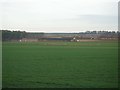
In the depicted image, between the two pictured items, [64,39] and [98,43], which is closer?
[64,39]

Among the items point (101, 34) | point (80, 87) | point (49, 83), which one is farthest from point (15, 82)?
point (101, 34)

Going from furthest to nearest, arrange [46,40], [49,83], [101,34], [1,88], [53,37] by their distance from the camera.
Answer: [46,40] < [53,37] < [101,34] < [49,83] < [1,88]

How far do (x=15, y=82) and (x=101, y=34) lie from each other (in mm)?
34255

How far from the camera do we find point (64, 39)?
5344 centimetres


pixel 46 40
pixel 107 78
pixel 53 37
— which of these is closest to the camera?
pixel 107 78

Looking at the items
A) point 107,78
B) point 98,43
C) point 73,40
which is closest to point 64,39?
point 73,40

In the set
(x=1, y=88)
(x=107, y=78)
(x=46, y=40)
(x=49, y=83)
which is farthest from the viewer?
(x=46, y=40)

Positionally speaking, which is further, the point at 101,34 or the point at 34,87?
the point at 101,34

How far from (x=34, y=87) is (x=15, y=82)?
1.34 meters

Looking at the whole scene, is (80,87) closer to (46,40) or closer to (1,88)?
(1,88)

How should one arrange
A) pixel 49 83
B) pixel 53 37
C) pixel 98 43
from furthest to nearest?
pixel 98 43 < pixel 53 37 < pixel 49 83

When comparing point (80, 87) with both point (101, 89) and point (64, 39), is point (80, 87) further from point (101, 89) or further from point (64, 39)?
point (64, 39)

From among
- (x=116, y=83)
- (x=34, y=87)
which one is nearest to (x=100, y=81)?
(x=116, y=83)

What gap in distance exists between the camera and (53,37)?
5081cm
